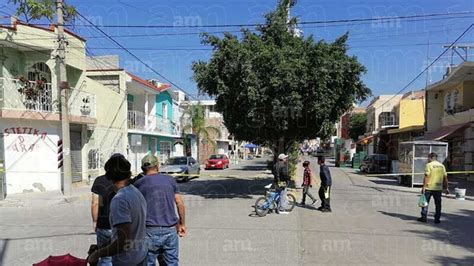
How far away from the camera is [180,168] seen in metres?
25.4

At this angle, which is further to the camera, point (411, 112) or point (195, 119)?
point (195, 119)

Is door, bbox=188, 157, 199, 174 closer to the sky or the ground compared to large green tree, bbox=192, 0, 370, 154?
Result: closer to the ground

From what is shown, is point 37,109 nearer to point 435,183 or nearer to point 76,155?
point 76,155

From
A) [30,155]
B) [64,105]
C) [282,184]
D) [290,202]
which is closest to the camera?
[282,184]

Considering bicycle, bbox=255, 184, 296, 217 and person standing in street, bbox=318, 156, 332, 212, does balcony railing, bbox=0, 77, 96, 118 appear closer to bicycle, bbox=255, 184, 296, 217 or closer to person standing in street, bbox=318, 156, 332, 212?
bicycle, bbox=255, 184, 296, 217

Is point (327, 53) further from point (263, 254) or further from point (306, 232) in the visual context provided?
point (263, 254)

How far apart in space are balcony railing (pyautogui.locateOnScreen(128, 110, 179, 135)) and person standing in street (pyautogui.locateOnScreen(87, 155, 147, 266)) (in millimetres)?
25959

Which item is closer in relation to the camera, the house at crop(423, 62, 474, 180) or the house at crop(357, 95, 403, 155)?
the house at crop(423, 62, 474, 180)

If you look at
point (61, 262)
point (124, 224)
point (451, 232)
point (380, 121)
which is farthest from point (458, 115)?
point (124, 224)

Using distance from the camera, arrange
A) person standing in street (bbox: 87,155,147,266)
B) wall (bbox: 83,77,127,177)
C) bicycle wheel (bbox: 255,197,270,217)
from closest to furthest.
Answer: person standing in street (bbox: 87,155,147,266) → bicycle wheel (bbox: 255,197,270,217) → wall (bbox: 83,77,127,177)

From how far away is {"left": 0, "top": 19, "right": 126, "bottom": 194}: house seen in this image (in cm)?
1766

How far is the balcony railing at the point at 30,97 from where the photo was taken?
57.9 feet

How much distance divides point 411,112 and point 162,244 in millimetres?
36332

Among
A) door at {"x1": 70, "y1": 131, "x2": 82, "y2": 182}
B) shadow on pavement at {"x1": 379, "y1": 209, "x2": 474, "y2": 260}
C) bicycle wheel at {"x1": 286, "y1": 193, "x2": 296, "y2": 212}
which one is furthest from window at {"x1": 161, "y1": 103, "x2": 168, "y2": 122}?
shadow on pavement at {"x1": 379, "y1": 209, "x2": 474, "y2": 260}
